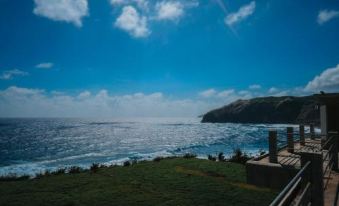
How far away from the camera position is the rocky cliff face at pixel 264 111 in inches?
5619

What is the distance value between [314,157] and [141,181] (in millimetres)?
10298

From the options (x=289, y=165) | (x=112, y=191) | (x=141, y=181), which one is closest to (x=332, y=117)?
(x=289, y=165)

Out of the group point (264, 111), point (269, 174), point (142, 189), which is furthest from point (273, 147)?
point (264, 111)

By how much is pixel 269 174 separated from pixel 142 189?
5.54m

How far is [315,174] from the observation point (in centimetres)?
543

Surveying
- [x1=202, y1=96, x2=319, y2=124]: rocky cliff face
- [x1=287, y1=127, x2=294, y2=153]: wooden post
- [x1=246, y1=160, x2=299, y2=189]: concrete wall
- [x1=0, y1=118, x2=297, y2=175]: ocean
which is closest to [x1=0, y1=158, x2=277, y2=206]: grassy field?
[x1=246, y1=160, x2=299, y2=189]: concrete wall

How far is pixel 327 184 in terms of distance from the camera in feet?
27.9

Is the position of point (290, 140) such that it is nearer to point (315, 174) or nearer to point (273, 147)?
point (273, 147)

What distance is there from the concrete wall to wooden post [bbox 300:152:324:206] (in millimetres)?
5202

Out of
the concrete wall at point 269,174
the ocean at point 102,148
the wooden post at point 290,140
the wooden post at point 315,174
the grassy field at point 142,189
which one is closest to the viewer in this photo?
the wooden post at point 315,174

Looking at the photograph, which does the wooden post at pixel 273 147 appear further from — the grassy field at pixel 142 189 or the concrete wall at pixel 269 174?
the grassy field at pixel 142 189

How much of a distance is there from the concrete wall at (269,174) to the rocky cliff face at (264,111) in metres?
127

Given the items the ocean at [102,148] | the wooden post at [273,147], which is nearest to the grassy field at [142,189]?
the wooden post at [273,147]

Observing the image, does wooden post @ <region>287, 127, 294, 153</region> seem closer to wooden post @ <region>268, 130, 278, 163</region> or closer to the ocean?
the ocean
